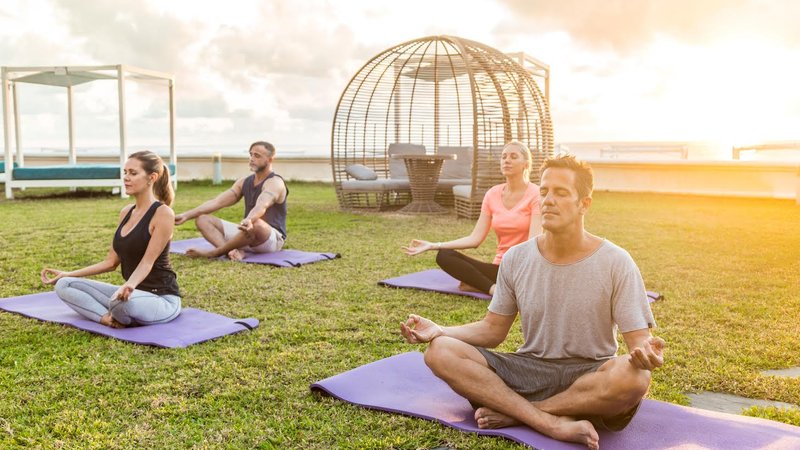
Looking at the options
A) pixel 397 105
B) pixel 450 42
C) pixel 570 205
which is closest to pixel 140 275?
pixel 570 205

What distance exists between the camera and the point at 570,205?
2.45m

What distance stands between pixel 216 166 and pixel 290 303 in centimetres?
1198

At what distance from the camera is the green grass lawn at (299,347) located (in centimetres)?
262

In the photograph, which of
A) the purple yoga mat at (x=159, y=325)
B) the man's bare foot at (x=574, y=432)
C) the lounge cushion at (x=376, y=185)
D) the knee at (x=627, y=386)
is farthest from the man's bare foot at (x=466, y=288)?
the lounge cushion at (x=376, y=185)

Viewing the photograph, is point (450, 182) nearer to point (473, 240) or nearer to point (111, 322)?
point (473, 240)

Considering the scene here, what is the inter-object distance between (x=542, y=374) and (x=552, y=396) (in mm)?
81

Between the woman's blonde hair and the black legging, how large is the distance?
1.90m

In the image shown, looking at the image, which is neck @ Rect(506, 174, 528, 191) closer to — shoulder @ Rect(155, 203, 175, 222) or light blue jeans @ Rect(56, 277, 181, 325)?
shoulder @ Rect(155, 203, 175, 222)

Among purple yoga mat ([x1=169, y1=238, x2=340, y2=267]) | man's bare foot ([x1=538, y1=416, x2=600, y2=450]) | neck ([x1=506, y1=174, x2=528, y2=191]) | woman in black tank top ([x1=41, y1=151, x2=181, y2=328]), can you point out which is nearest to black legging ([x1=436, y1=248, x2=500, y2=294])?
neck ([x1=506, y1=174, x2=528, y2=191])

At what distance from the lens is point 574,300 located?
8.09 ft

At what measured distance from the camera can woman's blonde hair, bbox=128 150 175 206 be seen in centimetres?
397

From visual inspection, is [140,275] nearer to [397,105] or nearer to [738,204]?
[397,105]

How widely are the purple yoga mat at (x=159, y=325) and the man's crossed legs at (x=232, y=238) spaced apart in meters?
1.88

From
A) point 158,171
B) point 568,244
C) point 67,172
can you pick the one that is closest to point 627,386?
point 568,244
